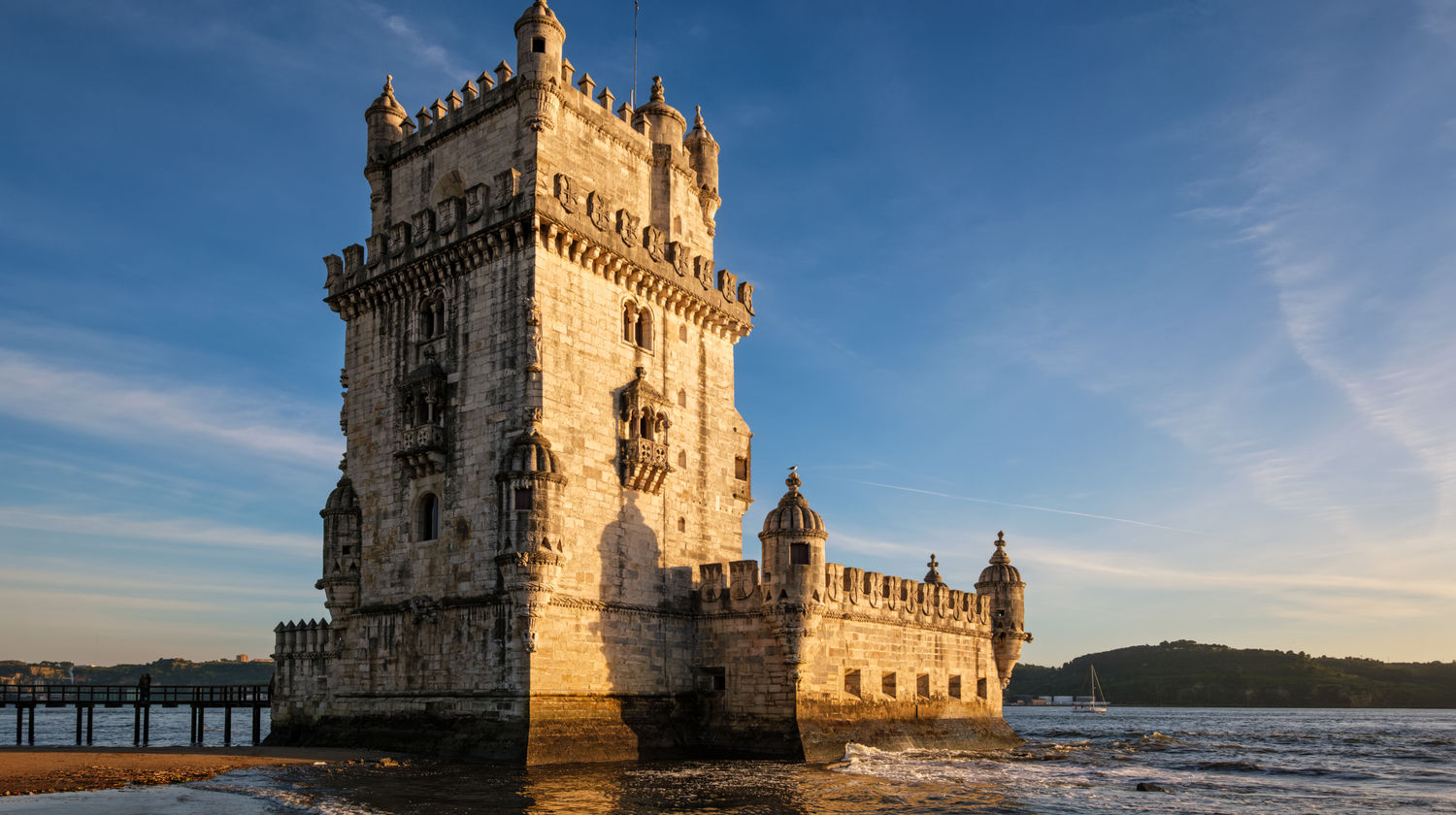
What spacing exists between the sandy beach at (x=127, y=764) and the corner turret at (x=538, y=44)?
21782 mm

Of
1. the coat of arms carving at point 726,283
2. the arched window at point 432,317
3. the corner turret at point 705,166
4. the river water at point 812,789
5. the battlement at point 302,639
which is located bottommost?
the river water at point 812,789

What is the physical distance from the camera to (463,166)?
37281mm

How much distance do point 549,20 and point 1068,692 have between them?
180m

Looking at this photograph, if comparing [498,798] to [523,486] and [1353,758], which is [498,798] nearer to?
[523,486]

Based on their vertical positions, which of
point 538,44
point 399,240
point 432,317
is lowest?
point 432,317

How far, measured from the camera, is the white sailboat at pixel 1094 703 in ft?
482

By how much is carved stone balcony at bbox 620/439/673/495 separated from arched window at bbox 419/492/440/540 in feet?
19.7

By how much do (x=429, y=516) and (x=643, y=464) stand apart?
7.04 meters

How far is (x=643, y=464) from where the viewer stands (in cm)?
3575

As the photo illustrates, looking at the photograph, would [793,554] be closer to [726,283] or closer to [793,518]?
[793,518]

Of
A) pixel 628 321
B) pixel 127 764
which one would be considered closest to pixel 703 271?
pixel 628 321

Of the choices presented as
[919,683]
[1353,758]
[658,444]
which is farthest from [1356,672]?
[658,444]

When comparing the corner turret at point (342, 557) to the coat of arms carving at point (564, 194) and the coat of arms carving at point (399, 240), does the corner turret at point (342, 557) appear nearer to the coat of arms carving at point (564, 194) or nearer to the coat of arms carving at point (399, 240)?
the coat of arms carving at point (399, 240)

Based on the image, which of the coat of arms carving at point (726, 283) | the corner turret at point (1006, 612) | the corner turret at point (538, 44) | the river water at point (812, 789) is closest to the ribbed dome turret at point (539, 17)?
the corner turret at point (538, 44)
